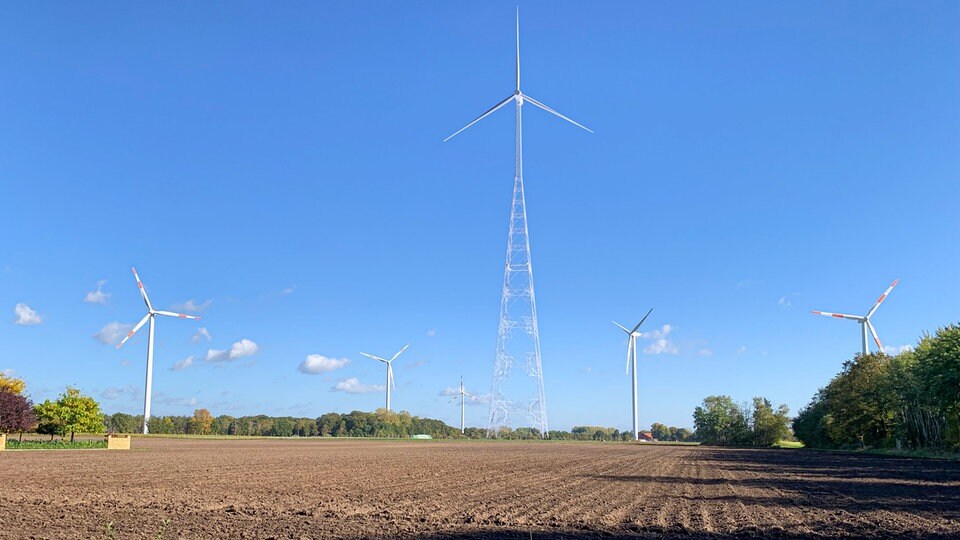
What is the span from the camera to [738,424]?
16625cm

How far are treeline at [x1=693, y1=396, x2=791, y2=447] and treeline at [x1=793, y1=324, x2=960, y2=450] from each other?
3273 cm

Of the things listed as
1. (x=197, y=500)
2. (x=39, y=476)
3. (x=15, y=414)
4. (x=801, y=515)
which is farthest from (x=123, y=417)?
(x=801, y=515)

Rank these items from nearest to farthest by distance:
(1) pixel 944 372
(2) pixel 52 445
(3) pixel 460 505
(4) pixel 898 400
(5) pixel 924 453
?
(3) pixel 460 505 < (1) pixel 944 372 < (5) pixel 924 453 < (2) pixel 52 445 < (4) pixel 898 400

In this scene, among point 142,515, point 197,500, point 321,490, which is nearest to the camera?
point 142,515

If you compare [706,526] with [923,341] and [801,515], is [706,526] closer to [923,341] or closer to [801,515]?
[801,515]

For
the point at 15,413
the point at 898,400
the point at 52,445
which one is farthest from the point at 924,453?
the point at 15,413

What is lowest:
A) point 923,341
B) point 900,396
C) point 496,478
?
point 496,478

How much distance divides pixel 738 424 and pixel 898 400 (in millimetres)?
88761

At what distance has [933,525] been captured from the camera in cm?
2134

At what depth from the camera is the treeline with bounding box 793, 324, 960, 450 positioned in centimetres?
5950

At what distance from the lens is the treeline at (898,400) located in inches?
2343

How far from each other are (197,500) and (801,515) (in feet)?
65.3

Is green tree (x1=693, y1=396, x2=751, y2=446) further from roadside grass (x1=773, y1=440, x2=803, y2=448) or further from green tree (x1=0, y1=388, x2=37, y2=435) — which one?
green tree (x1=0, y1=388, x2=37, y2=435)

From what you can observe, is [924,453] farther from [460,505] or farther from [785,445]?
[785,445]
